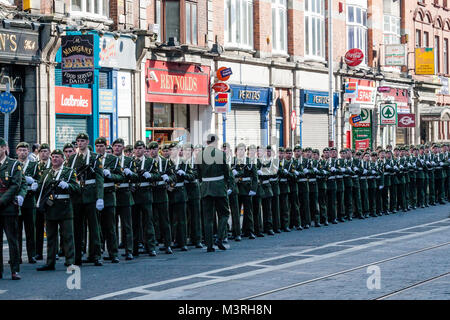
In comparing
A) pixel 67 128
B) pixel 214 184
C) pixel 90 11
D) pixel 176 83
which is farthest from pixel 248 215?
pixel 176 83

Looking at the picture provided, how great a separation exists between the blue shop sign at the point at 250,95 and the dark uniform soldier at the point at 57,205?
17872 millimetres

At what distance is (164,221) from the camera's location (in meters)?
14.7

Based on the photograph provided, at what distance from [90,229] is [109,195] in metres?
0.74

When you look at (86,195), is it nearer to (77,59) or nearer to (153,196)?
(153,196)

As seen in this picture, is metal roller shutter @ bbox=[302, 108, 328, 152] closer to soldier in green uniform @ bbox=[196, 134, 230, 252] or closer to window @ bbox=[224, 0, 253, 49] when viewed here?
window @ bbox=[224, 0, 253, 49]

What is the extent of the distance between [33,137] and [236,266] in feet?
36.4

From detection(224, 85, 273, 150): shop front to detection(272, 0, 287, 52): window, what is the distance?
2559mm

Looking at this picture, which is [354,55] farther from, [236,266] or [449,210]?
[236,266]

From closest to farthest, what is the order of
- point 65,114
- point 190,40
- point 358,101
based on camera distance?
point 65,114 < point 190,40 < point 358,101

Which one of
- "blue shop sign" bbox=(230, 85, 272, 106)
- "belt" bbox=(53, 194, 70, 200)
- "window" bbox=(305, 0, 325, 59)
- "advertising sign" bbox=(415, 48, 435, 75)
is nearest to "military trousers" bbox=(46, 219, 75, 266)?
"belt" bbox=(53, 194, 70, 200)

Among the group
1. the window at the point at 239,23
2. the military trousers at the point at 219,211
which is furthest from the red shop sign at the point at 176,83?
the military trousers at the point at 219,211
